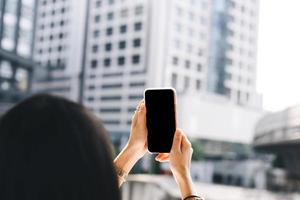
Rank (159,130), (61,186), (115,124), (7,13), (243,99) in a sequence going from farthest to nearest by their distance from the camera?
(243,99) → (115,124) → (7,13) → (159,130) → (61,186)

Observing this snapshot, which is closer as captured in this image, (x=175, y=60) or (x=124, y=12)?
(x=175, y=60)

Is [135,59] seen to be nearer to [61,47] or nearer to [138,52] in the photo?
[138,52]

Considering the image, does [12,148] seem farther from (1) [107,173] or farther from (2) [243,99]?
(2) [243,99]

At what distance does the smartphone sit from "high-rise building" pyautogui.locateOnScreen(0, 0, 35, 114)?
4626cm

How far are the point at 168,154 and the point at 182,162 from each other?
0.21 feet

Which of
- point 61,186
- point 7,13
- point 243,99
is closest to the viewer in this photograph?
point 61,186

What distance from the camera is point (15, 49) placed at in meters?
47.2

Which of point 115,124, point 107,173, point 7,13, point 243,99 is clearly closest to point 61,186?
point 107,173

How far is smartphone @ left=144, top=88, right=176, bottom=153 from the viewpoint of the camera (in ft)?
4.08

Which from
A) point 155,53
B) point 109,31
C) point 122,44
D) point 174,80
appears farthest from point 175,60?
point 109,31

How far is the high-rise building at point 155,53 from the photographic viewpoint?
198 ft

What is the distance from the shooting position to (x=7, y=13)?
155ft

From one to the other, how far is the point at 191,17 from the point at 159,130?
6550 cm

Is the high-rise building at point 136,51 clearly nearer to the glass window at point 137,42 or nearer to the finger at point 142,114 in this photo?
the glass window at point 137,42
